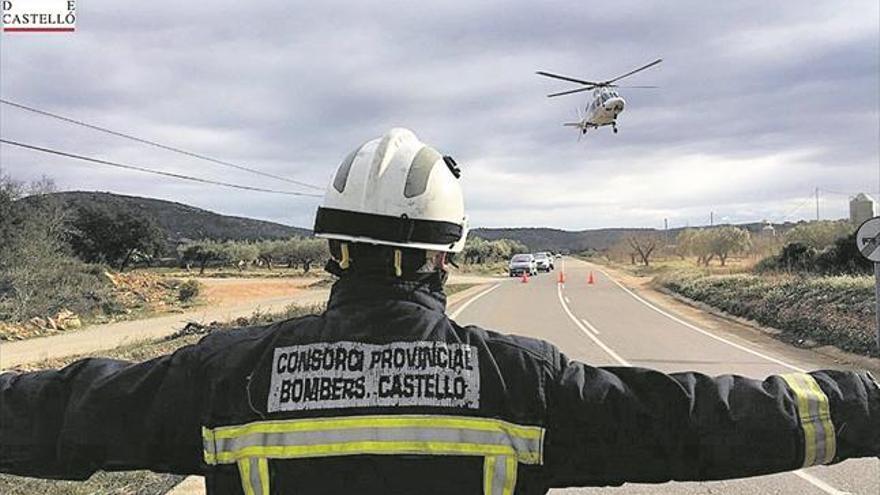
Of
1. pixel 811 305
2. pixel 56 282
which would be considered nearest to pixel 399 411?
pixel 811 305

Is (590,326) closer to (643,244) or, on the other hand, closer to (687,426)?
(687,426)

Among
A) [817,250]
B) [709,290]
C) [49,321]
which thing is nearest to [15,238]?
[49,321]

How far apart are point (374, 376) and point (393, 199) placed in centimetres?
46

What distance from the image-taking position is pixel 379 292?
76.6 inches

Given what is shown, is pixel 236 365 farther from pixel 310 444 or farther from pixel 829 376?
pixel 829 376

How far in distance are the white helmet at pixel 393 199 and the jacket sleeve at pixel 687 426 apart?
47cm

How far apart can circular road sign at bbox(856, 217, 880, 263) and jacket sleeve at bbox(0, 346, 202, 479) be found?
14.5 meters

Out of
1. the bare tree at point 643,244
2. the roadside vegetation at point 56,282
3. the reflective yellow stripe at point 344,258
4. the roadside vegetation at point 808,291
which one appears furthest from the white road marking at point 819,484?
the bare tree at point 643,244

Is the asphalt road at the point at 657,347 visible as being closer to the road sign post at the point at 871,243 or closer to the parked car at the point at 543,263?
the road sign post at the point at 871,243

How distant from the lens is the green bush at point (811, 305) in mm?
18516

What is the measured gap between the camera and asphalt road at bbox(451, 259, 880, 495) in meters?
6.60

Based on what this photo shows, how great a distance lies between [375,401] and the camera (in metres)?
1.79

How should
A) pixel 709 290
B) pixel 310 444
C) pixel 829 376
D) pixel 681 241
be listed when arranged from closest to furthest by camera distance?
pixel 310 444 → pixel 829 376 → pixel 709 290 → pixel 681 241

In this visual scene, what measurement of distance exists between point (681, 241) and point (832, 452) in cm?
9213
